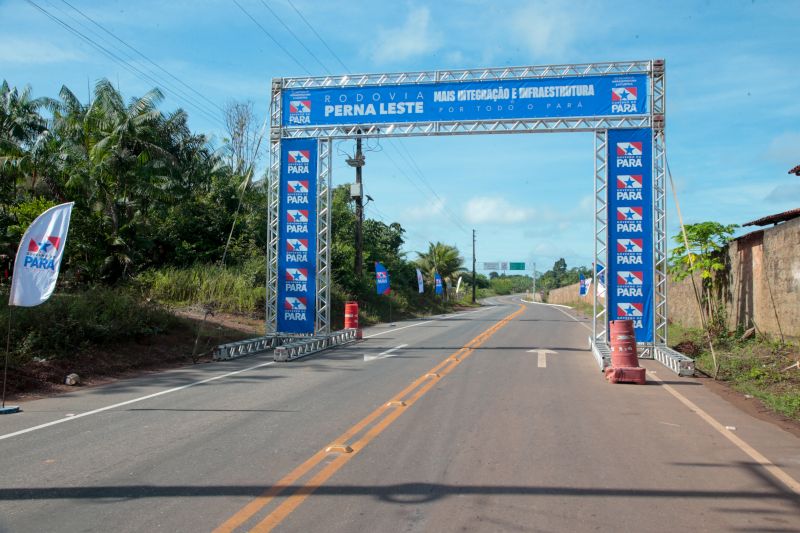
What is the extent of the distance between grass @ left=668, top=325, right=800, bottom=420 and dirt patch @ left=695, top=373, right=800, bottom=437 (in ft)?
0.42

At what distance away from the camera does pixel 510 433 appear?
7727mm

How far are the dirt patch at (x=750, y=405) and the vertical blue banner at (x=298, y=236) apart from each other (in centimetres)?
1085

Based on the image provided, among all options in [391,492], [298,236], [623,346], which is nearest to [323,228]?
[298,236]

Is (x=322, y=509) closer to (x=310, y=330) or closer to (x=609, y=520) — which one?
(x=609, y=520)

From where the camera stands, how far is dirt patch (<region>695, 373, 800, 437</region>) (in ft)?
28.6

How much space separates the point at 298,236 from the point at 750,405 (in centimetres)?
1288

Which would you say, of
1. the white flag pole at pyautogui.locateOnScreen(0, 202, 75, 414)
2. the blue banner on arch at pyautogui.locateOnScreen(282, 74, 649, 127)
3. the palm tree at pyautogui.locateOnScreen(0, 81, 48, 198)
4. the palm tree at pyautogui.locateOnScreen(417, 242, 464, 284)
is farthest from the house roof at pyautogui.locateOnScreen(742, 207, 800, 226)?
the palm tree at pyautogui.locateOnScreen(417, 242, 464, 284)

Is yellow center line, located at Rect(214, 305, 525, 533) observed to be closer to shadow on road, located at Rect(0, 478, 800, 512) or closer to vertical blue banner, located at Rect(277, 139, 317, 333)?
shadow on road, located at Rect(0, 478, 800, 512)

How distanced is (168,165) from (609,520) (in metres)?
25.1

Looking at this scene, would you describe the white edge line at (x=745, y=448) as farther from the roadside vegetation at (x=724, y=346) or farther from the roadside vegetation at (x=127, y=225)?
the roadside vegetation at (x=127, y=225)

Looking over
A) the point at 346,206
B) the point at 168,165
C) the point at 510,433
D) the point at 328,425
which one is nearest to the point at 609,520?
the point at 510,433

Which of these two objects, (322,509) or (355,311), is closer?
(322,509)

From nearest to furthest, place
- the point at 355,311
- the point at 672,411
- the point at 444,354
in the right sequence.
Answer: the point at 672,411 → the point at 444,354 → the point at 355,311

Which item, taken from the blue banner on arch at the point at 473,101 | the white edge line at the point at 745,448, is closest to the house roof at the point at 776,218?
the blue banner on arch at the point at 473,101
